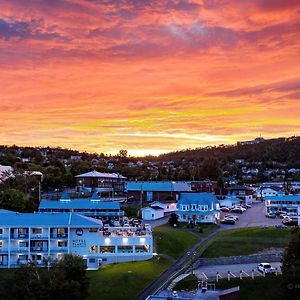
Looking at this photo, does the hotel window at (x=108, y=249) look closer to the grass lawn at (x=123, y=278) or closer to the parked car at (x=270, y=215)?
the grass lawn at (x=123, y=278)

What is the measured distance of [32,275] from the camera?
113ft

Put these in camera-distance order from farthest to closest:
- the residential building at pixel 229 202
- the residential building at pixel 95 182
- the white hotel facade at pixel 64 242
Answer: the residential building at pixel 95 182, the residential building at pixel 229 202, the white hotel facade at pixel 64 242

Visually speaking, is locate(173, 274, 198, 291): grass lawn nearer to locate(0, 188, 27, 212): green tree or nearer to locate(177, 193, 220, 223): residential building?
locate(177, 193, 220, 223): residential building

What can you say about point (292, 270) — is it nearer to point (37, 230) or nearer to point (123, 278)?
point (123, 278)

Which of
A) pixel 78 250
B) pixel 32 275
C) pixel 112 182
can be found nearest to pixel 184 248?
pixel 78 250

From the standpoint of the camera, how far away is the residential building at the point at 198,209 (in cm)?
6981

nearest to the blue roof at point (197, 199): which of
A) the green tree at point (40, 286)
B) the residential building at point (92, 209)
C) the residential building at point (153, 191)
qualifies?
the residential building at point (92, 209)

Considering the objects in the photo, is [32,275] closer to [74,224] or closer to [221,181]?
[74,224]

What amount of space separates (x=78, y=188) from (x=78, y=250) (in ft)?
155

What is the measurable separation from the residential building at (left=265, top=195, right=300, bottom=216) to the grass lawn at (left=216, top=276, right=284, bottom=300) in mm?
35149

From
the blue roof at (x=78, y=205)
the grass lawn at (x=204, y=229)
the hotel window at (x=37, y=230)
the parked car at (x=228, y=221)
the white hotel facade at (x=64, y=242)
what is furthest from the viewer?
the parked car at (x=228, y=221)

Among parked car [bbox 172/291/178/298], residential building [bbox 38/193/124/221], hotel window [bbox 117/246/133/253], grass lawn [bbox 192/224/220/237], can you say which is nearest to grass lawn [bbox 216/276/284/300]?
parked car [bbox 172/291/178/298]

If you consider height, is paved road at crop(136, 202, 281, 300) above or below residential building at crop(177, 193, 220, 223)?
below

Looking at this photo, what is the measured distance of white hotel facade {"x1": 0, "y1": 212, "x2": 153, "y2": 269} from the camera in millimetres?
51875
